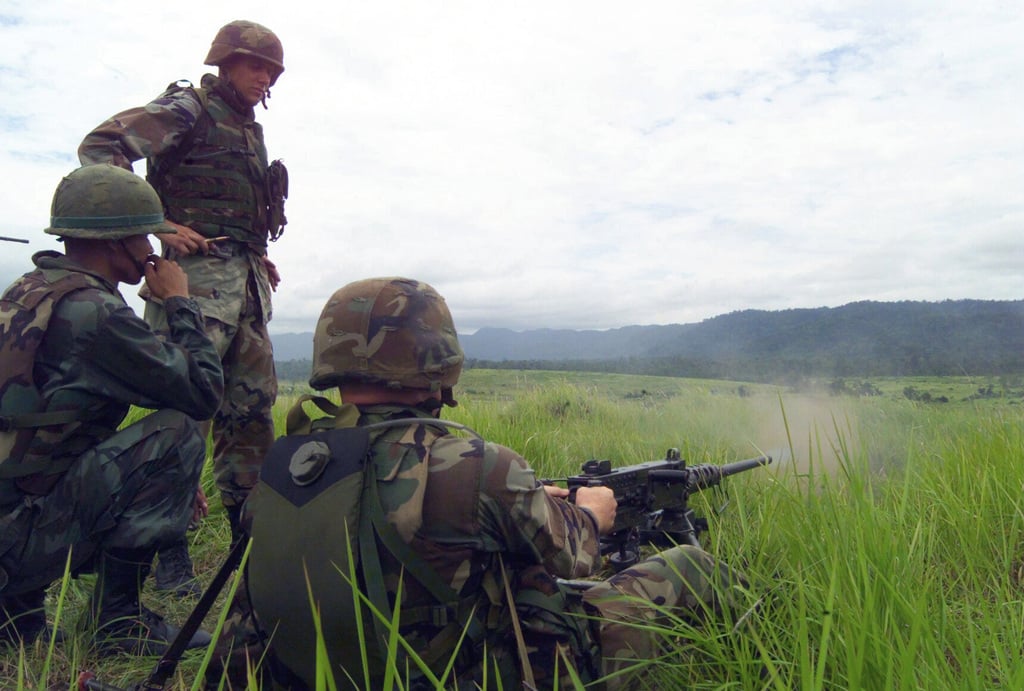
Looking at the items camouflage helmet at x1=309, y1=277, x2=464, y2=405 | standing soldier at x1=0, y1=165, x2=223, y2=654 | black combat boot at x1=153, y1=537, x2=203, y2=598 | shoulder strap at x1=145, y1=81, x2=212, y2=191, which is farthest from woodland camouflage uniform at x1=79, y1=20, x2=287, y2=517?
camouflage helmet at x1=309, y1=277, x2=464, y2=405

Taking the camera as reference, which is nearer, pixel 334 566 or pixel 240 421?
pixel 334 566

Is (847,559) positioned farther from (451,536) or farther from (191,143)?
(191,143)

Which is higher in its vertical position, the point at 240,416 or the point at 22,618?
the point at 240,416

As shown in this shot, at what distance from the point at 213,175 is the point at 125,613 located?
8.08 ft

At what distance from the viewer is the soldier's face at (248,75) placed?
4.42m

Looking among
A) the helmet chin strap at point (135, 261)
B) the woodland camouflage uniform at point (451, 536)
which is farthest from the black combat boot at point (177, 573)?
the woodland camouflage uniform at point (451, 536)

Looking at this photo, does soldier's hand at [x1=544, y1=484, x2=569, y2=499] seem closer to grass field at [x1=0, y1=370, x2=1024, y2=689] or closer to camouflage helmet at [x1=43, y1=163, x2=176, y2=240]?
grass field at [x1=0, y1=370, x2=1024, y2=689]

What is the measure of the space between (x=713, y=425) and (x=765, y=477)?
298cm

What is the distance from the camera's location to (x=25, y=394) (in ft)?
9.70

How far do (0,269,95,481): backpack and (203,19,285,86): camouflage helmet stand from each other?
6.48 feet

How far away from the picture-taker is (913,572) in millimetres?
2285

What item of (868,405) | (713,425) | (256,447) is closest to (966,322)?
(868,405)

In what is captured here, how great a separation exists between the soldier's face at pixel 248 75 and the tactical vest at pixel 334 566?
3166mm

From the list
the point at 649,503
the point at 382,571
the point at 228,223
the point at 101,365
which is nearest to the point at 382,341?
the point at 382,571
